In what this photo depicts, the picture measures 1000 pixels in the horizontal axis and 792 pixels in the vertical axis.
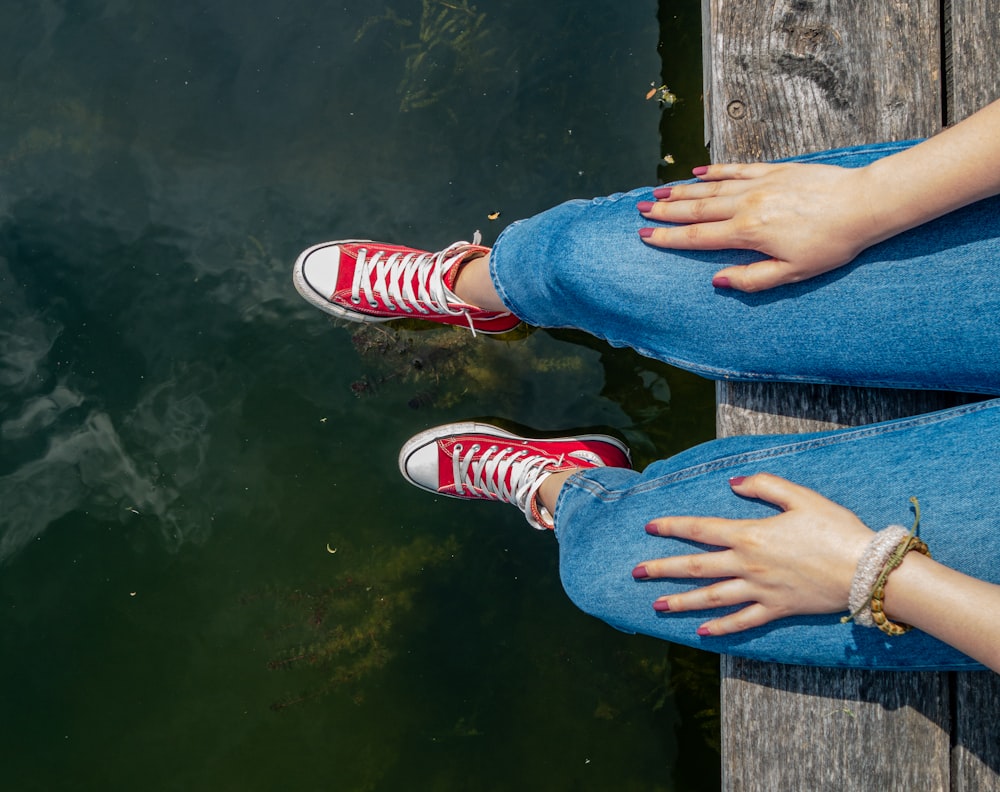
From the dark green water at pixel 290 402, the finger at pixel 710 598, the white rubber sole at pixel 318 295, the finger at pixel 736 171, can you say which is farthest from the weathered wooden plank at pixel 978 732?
the white rubber sole at pixel 318 295

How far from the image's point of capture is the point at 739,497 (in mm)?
1450

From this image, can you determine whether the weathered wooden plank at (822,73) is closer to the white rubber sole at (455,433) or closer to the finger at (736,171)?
the finger at (736,171)

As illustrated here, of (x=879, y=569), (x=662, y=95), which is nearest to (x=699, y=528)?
(x=879, y=569)

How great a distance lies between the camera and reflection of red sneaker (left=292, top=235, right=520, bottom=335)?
87.9 inches

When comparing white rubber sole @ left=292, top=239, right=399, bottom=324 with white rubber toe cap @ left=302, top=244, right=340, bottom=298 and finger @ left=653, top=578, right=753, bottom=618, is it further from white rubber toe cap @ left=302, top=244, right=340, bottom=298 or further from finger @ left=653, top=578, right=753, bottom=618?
finger @ left=653, top=578, right=753, bottom=618

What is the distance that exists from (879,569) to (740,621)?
0.30 metres

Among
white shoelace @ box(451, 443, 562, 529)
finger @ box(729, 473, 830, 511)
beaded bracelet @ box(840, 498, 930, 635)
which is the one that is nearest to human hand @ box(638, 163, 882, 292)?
finger @ box(729, 473, 830, 511)

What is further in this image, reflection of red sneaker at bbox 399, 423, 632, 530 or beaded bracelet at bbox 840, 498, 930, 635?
reflection of red sneaker at bbox 399, 423, 632, 530

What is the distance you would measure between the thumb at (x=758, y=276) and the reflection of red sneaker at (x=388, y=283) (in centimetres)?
94

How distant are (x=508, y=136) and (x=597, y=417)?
1.06 metres

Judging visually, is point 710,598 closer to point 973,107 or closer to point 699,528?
point 699,528

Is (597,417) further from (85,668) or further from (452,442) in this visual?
(85,668)

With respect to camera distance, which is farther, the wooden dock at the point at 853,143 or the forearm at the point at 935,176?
the wooden dock at the point at 853,143

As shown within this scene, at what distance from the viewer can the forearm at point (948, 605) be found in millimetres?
1202
